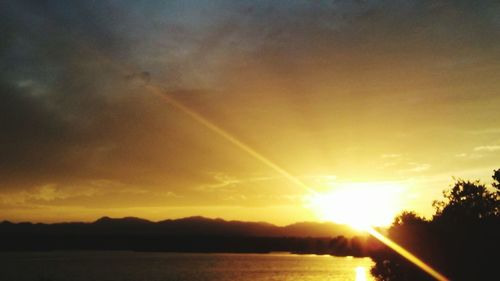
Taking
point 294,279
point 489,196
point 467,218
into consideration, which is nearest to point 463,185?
point 489,196

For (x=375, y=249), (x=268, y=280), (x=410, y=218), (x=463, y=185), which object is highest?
(x=463, y=185)

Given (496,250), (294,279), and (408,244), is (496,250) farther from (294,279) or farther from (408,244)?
(294,279)

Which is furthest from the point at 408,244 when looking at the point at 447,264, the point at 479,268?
the point at 479,268

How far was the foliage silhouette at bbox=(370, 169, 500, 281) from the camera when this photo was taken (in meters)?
61.3

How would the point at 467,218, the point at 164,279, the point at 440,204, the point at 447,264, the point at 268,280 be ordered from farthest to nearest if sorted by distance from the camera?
the point at 268,280
the point at 164,279
the point at 440,204
the point at 467,218
the point at 447,264

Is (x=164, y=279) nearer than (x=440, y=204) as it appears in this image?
No

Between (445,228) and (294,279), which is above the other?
(445,228)

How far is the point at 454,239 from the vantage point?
67875 millimetres

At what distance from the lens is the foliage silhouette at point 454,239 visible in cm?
6131

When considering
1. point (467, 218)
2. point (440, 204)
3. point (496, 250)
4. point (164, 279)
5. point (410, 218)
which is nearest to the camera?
point (496, 250)

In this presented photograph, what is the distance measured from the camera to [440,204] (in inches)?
3893

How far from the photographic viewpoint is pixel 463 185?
94125mm

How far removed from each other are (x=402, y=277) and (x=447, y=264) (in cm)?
1522

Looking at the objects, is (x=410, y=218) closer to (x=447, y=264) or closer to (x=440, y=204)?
(x=440, y=204)
